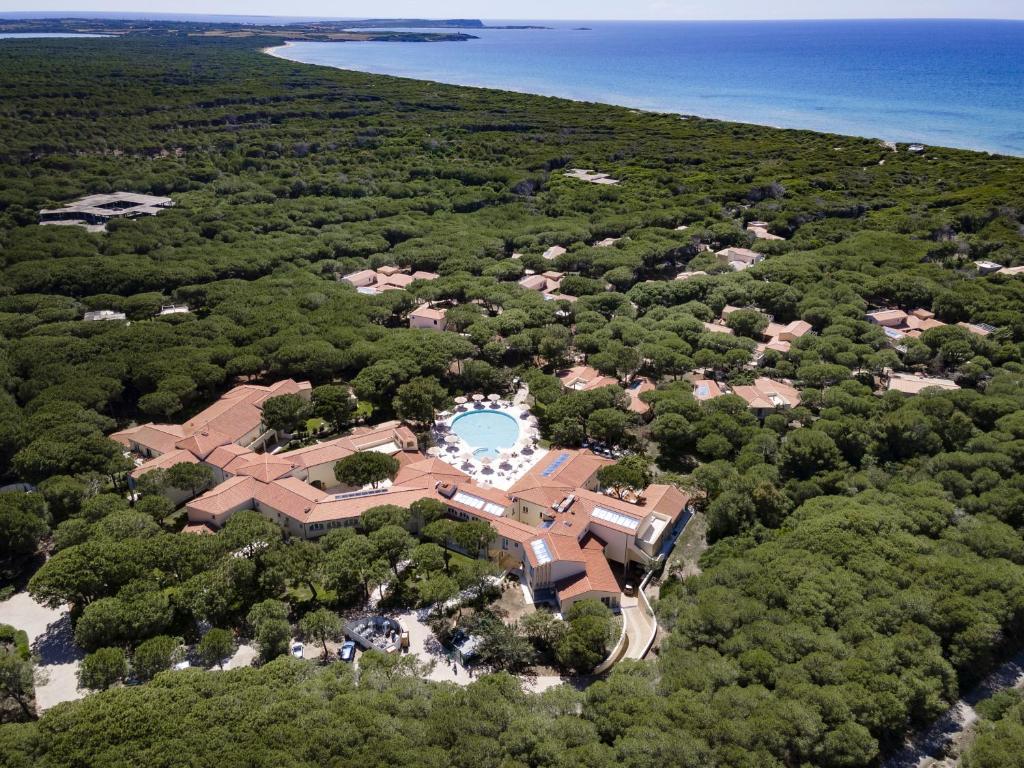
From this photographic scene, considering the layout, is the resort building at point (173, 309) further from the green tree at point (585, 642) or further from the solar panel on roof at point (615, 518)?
the green tree at point (585, 642)

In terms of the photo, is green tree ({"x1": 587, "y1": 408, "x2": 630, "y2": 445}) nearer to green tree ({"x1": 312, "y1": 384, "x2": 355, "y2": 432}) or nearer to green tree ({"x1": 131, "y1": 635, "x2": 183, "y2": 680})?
green tree ({"x1": 312, "y1": 384, "x2": 355, "y2": 432})

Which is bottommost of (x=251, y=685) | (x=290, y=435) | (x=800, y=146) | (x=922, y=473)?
(x=290, y=435)

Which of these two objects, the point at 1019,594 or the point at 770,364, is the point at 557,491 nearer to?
the point at 1019,594

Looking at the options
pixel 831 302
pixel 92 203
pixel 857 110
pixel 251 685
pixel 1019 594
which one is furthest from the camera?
pixel 857 110

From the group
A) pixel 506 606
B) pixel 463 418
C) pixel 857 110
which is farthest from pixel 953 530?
pixel 857 110

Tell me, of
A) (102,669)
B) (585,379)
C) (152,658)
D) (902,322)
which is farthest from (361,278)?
(902,322)

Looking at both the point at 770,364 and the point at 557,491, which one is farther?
the point at 770,364

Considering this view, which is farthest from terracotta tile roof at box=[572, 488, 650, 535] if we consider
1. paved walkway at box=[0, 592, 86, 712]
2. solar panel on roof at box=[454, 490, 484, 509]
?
paved walkway at box=[0, 592, 86, 712]
